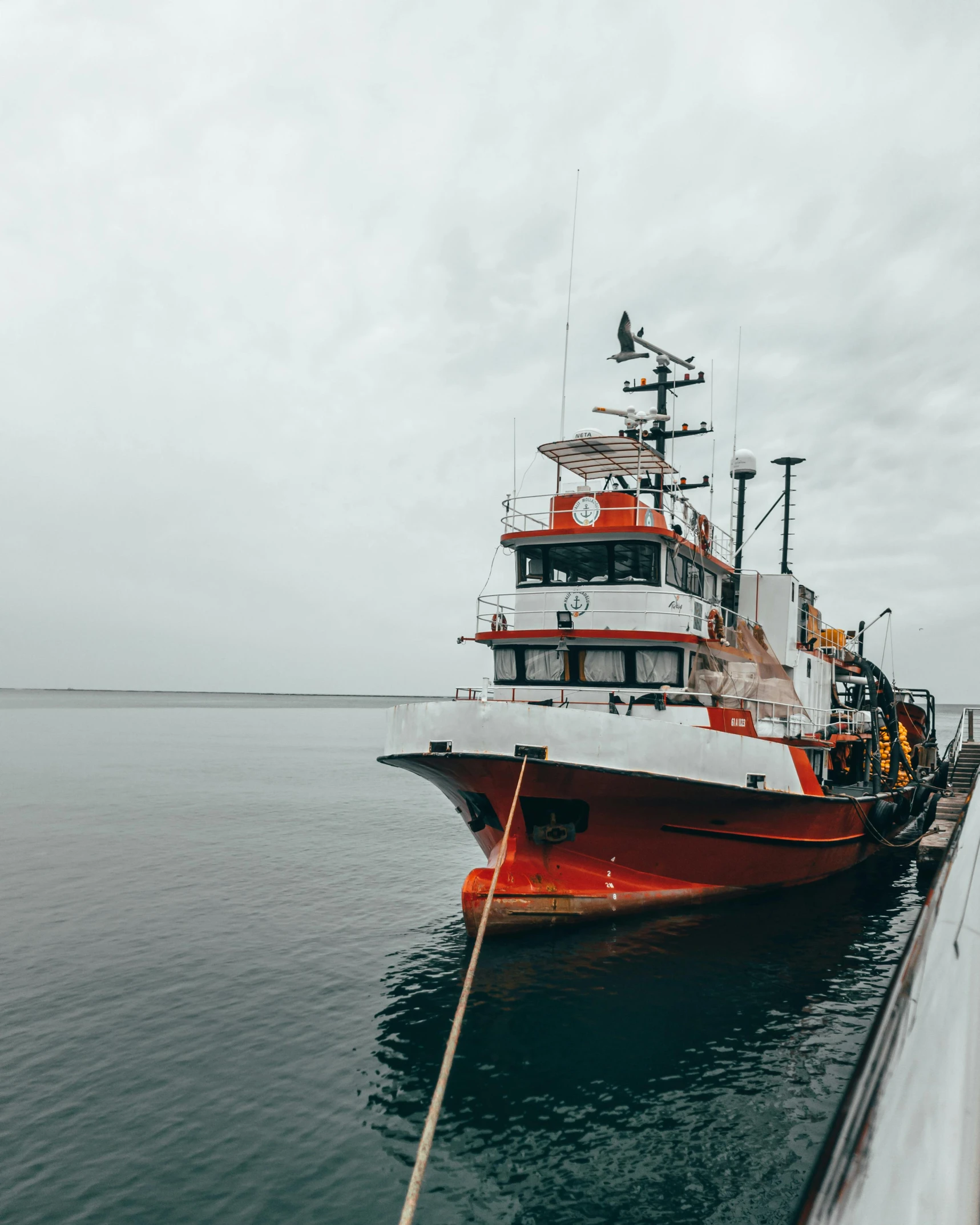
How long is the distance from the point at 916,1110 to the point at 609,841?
12.7 meters

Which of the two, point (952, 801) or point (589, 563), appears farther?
point (952, 801)

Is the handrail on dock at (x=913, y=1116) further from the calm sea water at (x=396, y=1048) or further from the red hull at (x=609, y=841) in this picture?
the red hull at (x=609, y=841)

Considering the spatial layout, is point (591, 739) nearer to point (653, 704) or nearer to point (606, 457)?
point (653, 704)

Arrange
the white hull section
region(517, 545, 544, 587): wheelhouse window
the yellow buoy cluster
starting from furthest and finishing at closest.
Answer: the yellow buoy cluster
region(517, 545, 544, 587): wheelhouse window
the white hull section

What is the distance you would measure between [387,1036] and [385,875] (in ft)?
33.5

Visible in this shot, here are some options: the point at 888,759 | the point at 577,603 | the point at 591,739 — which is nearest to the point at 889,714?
the point at 888,759

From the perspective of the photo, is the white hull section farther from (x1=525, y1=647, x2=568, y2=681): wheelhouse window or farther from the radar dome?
the radar dome

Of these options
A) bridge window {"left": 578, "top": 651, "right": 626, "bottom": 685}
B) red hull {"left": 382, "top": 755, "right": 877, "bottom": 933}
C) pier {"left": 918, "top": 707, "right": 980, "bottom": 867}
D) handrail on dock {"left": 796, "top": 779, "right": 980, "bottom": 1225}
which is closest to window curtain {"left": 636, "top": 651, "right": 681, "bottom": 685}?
bridge window {"left": 578, "top": 651, "right": 626, "bottom": 685}

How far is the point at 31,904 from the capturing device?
1775 centimetres

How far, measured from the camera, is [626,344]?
20859 millimetres

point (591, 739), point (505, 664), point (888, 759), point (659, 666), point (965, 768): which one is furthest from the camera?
point (965, 768)

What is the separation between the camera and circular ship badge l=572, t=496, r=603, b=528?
1678 cm

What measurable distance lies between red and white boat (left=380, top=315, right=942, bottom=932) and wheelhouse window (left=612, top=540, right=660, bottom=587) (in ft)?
0.11

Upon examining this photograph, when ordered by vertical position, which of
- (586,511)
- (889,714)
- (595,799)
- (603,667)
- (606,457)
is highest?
(606,457)
